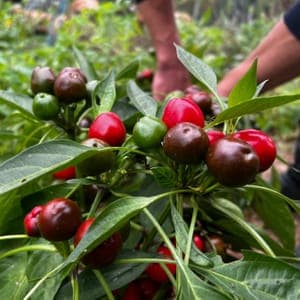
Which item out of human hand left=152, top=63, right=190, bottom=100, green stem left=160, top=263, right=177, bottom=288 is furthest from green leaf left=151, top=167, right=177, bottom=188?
human hand left=152, top=63, right=190, bottom=100

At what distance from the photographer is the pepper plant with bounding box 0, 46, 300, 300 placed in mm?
561

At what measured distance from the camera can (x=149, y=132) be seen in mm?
613

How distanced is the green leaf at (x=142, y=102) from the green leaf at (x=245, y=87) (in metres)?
0.11

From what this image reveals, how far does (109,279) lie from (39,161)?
18 cm

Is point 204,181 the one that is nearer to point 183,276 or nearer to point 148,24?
point 183,276

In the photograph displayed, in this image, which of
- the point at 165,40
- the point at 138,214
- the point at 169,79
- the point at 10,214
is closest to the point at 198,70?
the point at 138,214

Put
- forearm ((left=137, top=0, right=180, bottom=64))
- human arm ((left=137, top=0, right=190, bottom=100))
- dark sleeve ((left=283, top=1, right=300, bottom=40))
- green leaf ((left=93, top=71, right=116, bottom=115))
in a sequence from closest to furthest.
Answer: green leaf ((left=93, top=71, right=116, bottom=115))
dark sleeve ((left=283, top=1, right=300, bottom=40))
human arm ((left=137, top=0, right=190, bottom=100))
forearm ((left=137, top=0, right=180, bottom=64))

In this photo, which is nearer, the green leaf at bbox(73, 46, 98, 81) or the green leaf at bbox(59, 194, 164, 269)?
the green leaf at bbox(59, 194, 164, 269)

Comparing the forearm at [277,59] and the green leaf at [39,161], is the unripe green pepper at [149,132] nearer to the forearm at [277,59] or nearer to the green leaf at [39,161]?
the green leaf at [39,161]

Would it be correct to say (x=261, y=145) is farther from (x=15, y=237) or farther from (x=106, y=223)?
(x=15, y=237)

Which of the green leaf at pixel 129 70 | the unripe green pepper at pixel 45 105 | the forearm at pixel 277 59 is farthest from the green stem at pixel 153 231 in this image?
the forearm at pixel 277 59

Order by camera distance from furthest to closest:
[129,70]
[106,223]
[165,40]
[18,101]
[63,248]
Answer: [165,40]
[129,70]
[18,101]
[63,248]
[106,223]

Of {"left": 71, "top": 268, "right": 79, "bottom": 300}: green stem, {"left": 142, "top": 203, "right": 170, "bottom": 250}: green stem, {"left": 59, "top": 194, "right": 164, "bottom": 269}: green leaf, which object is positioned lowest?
{"left": 142, "top": 203, "right": 170, "bottom": 250}: green stem

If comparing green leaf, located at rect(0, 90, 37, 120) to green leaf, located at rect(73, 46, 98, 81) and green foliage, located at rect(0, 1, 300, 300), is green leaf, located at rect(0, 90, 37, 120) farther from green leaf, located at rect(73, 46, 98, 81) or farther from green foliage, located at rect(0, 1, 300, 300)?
green leaf, located at rect(73, 46, 98, 81)
